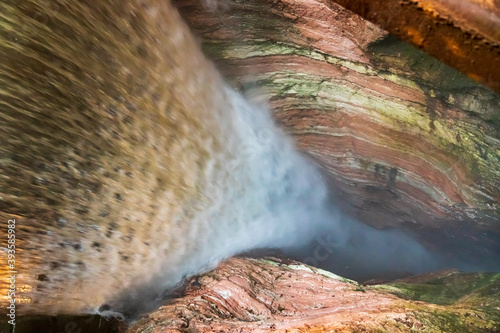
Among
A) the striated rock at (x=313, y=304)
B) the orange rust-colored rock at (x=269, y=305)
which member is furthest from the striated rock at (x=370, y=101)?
the orange rust-colored rock at (x=269, y=305)

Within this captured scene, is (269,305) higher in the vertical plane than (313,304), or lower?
lower

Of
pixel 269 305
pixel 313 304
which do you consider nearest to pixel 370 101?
pixel 313 304

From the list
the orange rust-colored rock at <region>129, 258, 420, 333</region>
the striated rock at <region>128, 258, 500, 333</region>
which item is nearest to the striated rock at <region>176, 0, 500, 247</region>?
the striated rock at <region>128, 258, 500, 333</region>

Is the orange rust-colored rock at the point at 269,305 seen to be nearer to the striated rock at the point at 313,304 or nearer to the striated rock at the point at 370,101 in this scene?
the striated rock at the point at 313,304

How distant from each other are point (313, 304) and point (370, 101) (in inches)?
101

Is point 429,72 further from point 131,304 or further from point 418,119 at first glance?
point 131,304

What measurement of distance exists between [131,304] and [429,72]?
3.91 meters

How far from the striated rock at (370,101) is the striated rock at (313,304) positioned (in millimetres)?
1326

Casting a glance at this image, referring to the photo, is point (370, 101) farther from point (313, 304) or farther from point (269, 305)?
point (269, 305)

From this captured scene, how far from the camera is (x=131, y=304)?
11.2 feet

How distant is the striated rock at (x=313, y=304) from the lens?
8.48 ft

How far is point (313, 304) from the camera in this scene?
335 centimetres

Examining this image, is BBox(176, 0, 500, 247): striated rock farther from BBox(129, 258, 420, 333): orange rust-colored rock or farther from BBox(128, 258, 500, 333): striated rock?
BBox(129, 258, 420, 333): orange rust-colored rock

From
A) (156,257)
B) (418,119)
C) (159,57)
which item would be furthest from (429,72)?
(156,257)
